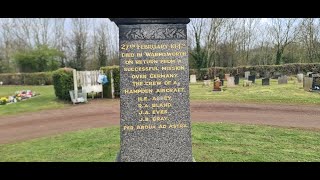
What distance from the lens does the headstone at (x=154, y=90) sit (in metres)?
4.94

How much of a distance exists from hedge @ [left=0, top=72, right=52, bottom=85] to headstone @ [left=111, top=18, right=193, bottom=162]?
35.4 meters

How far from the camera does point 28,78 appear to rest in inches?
1553

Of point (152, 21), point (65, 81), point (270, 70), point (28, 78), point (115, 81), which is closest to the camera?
A: point (152, 21)

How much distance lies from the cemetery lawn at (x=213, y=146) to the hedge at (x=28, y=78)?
31625mm

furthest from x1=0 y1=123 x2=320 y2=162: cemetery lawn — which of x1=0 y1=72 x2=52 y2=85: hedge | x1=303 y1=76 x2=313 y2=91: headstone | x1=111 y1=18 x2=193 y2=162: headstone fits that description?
x1=0 y1=72 x2=52 y2=85: hedge

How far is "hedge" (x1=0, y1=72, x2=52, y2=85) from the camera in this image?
38.0 meters

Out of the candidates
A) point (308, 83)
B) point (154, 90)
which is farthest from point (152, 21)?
point (308, 83)

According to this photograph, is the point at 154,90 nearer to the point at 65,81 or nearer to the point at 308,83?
the point at 65,81

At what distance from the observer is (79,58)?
46594 millimetres

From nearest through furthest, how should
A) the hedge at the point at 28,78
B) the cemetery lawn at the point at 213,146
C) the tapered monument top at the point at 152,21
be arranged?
1. the tapered monument top at the point at 152,21
2. the cemetery lawn at the point at 213,146
3. the hedge at the point at 28,78

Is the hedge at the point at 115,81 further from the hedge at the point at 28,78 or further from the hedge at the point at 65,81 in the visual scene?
the hedge at the point at 28,78

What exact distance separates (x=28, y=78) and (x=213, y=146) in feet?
124

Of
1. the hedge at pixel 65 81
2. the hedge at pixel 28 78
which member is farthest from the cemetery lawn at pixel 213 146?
the hedge at pixel 28 78

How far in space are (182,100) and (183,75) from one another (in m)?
0.44
